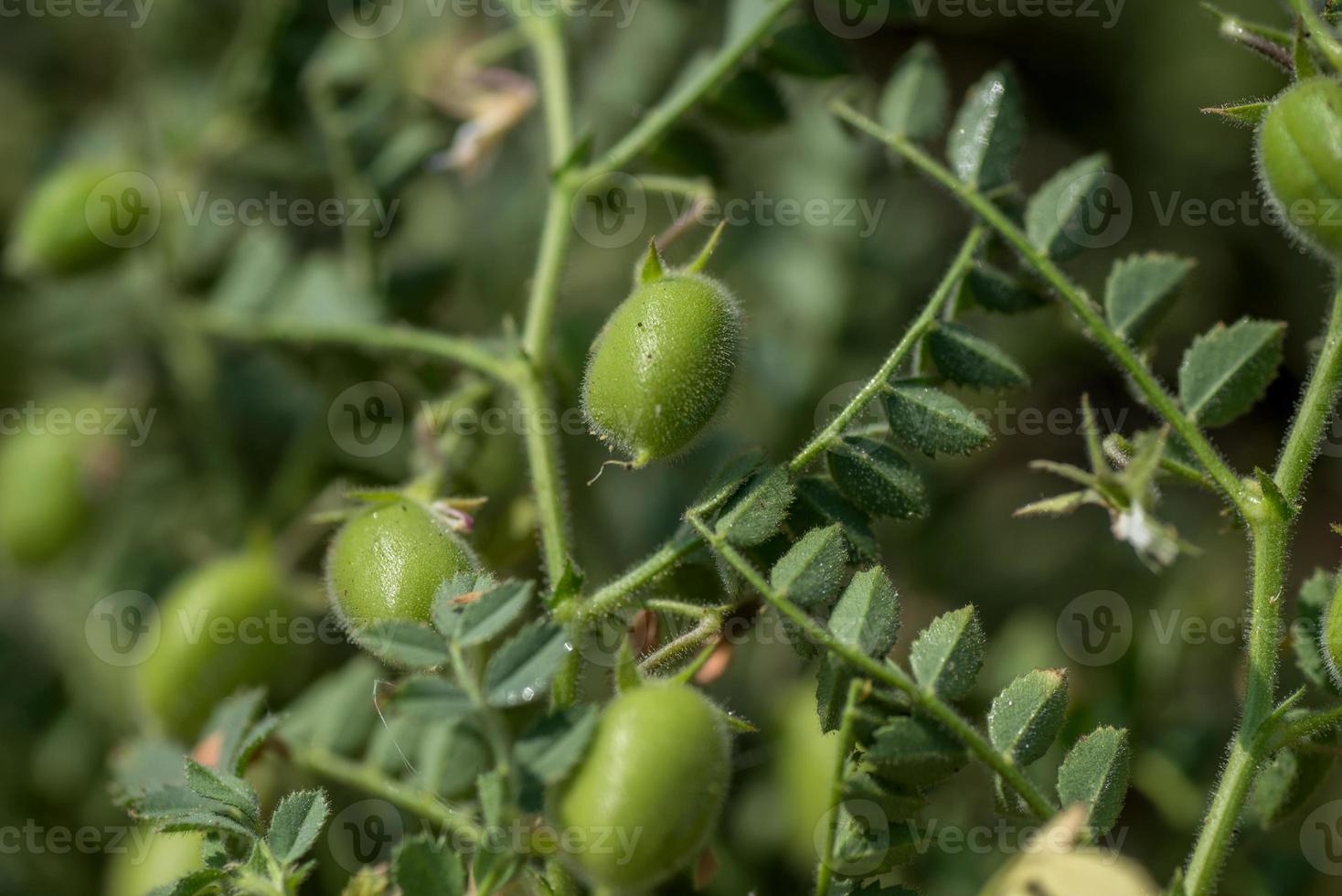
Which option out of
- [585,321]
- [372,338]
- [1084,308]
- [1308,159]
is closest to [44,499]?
[372,338]

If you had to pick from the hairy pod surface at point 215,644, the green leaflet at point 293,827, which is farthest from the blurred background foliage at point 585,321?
the green leaflet at point 293,827

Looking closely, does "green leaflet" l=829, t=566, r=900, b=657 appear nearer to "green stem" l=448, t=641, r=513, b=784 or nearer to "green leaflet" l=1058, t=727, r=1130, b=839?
"green leaflet" l=1058, t=727, r=1130, b=839

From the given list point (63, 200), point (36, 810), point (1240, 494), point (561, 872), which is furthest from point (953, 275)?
point (36, 810)

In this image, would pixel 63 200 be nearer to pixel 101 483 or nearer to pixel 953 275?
pixel 101 483

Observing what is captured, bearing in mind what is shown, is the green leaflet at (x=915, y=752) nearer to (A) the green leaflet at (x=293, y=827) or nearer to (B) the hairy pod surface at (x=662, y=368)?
(B) the hairy pod surface at (x=662, y=368)

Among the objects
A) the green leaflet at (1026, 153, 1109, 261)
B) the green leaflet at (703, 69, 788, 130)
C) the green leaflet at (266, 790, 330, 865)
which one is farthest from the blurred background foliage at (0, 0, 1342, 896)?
the green leaflet at (266, 790, 330, 865)
